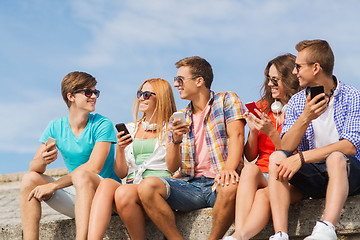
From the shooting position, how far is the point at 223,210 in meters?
4.24

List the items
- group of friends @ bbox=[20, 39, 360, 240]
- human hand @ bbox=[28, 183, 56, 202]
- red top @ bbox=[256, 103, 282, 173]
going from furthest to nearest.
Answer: human hand @ bbox=[28, 183, 56, 202] < red top @ bbox=[256, 103, 282, 173] < group of friends @ bbox=[20, 39, 360, 240]

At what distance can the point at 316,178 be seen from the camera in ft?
13.3

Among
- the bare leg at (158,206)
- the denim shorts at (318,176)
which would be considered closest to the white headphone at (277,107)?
the denim shorts at (318,176)

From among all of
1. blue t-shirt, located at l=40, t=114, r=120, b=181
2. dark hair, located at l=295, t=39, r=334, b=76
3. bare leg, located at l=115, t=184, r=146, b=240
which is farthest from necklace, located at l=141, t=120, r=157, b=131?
dark hair, located at l=295, t=39, r=334, b=76

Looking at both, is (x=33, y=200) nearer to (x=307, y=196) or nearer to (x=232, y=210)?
(x=232, y=210)

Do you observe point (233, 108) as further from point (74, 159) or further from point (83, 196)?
point (74, 159)

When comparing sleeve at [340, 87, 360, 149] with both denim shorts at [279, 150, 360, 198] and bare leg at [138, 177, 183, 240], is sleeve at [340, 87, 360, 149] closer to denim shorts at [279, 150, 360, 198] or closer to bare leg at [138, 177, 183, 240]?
denim shorts at [279, 150, 360, 198]

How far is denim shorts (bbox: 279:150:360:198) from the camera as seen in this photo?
3967 mm

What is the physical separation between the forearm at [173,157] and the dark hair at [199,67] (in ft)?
2.28

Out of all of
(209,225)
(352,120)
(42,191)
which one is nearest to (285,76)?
(352,120)

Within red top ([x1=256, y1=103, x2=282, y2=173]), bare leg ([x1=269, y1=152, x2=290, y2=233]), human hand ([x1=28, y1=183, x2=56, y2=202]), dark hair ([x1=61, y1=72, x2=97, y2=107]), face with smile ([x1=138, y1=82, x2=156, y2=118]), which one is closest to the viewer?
bare leg ([x1=269, y1=152, x2=290, y2=233])

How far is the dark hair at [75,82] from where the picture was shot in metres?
5.36

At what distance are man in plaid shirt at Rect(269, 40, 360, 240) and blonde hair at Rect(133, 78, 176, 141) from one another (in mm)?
1331

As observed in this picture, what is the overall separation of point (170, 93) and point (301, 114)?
1.67 meters
